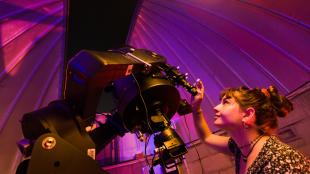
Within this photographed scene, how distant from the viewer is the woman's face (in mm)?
1480

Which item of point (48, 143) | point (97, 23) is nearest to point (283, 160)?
point (48, 143)

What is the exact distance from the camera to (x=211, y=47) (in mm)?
3568

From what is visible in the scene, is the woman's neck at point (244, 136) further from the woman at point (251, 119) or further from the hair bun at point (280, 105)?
the hair bun at point (280, 105)

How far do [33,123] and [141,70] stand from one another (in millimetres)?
479

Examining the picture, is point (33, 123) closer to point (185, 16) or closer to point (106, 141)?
point (106, 141)

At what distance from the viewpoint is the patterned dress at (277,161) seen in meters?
1.15

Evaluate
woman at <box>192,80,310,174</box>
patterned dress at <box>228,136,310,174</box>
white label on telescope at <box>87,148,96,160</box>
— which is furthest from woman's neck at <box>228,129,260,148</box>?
white label on telescope at <box>87,148,96,160</box>

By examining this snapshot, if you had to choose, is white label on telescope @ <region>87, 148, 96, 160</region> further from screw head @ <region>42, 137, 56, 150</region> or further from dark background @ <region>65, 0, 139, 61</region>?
dark background @ <region>65, 0, 139, 61</region>

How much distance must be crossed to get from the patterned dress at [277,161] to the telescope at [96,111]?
1.96ft

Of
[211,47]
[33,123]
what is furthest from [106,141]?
[211,47]

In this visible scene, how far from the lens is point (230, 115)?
4.90ft

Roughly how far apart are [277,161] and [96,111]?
40.3 inches

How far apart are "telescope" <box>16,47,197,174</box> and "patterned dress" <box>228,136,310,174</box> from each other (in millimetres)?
598

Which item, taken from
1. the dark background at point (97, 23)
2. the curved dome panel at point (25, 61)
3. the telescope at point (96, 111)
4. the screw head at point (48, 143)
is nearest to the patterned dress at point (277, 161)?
the telescope at point (96, 111)
